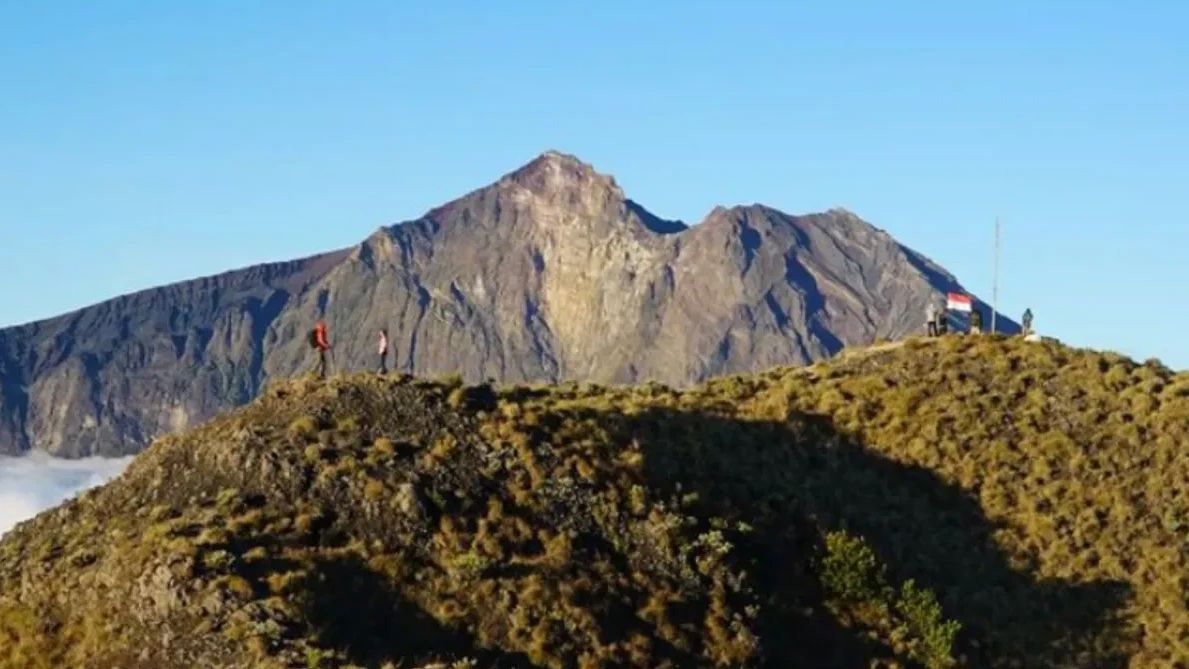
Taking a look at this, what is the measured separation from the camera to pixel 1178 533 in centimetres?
6925

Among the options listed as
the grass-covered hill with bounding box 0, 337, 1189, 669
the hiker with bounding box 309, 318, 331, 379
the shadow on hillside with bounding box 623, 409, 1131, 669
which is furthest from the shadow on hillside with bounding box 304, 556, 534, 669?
the hiker with bounding box 309, 318, 331, 379

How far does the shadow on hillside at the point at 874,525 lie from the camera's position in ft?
201

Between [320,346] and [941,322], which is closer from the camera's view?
[320,346]

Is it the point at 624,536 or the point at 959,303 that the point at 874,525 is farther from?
the point at 959,303

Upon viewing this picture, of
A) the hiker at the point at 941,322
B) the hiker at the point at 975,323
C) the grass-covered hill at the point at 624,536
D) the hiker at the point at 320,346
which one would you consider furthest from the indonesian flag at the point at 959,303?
the hiker at the point at 320,346

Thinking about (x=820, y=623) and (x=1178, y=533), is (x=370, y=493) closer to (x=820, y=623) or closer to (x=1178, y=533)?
(x=820, y=623)

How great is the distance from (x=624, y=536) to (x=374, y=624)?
10.8m

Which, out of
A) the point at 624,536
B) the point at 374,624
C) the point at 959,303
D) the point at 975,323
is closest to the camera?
the point at 374,624

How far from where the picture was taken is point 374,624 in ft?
166

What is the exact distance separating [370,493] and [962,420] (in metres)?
31.3

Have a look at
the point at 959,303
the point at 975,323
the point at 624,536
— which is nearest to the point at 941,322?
→ the point at 975,323

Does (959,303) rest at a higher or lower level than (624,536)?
higher

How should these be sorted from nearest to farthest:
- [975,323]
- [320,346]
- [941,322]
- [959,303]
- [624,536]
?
[624,536] → [320,346] → [959,303] → [975,323] → [941,322]

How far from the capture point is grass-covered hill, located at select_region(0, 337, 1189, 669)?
50906mm
